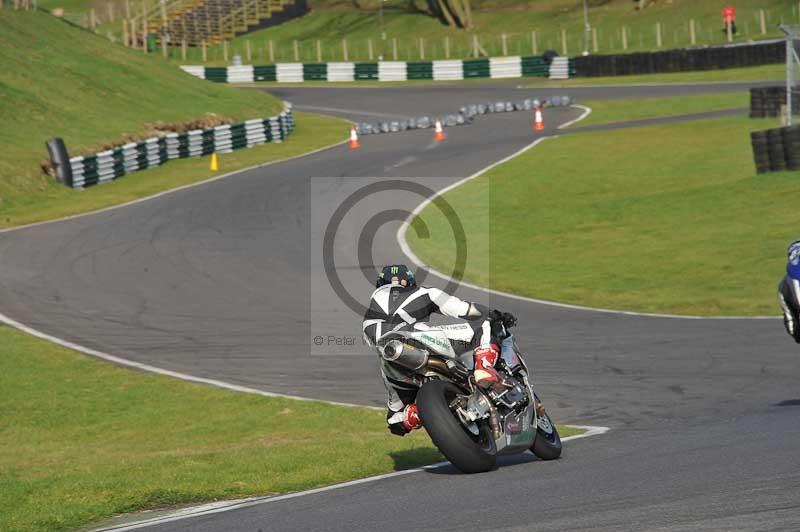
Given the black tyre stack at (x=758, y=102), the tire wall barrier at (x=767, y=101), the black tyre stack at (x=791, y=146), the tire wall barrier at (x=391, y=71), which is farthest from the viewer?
the tire wall barrier at (x=391, y=71)

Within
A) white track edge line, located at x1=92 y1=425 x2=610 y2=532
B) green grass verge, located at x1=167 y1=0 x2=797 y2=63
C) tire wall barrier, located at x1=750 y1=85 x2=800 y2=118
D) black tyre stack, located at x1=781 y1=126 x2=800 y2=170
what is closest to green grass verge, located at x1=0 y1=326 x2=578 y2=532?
white track edge line, located at x1=92 y1=425 x2=610 y2=532

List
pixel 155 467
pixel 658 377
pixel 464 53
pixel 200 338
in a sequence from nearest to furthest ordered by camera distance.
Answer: pixel 155 467 < pixel 658 377 < pixel 200 338 < pixel 464 53

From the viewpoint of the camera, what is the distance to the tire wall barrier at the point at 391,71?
223 ft

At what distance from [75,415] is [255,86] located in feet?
183

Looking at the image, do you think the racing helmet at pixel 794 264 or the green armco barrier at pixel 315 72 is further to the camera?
the green armco barrier at pixel 315 72

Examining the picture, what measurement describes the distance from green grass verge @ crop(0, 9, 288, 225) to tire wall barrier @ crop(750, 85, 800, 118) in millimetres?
19942

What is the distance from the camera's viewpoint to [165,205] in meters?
32.8

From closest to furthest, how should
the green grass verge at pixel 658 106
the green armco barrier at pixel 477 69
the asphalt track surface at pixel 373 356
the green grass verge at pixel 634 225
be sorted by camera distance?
the asphalt track surface at pixel 373 356 < the green grass verge at pixel 634 225 < the green grass verge at pixel 658 106 < the green armco barrier at pixel 477 69

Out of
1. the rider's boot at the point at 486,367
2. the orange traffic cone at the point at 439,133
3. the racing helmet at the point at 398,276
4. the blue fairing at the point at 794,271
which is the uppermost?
the orange traffic cone at the point at 439,133

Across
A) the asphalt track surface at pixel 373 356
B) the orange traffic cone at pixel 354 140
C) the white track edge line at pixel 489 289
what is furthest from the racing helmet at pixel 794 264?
the orange traffic cone at pixel 354 140

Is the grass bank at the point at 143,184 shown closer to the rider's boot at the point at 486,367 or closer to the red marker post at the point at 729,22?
the rider's boot at the point at 486,367

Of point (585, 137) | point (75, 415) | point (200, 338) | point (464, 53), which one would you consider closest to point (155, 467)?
point (75, 415)

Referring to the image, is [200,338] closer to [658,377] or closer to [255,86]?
[658,377]

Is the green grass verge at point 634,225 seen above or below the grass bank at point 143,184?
below
